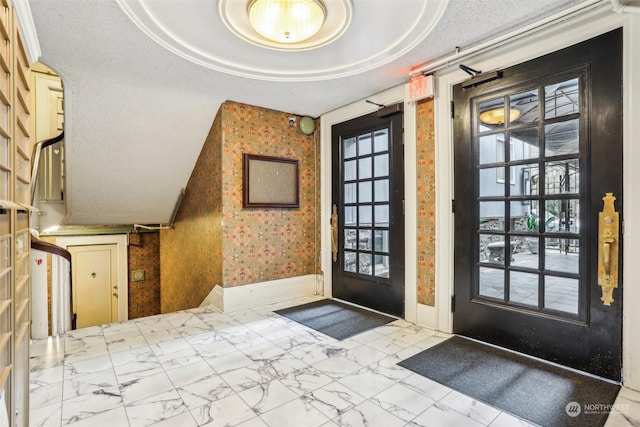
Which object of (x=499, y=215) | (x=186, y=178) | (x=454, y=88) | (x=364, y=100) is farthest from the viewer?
(x=186, y=178)

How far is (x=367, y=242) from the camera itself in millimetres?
3594

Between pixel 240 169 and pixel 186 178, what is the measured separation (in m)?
1.17

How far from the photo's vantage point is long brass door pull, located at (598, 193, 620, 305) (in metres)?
1.96

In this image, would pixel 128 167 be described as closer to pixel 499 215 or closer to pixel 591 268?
pixel 499 215

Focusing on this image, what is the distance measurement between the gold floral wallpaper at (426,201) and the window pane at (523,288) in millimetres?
632

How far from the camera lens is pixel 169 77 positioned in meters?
2.91

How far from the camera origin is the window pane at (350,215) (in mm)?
3744

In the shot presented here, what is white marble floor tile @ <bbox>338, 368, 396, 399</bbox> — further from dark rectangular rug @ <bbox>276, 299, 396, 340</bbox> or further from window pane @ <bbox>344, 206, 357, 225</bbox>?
window pane @ <bbox>344, 206, 357, 225</bbox>

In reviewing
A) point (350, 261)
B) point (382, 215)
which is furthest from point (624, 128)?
point (350, 261)

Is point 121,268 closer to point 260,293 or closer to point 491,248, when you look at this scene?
point 260,293

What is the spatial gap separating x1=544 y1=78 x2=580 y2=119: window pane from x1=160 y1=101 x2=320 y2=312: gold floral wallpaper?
2.56 m

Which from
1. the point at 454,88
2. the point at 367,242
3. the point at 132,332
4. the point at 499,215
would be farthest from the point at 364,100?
the point at 132,332

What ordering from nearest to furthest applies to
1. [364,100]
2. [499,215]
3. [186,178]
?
[499,215] → [364,100] → [186,178]

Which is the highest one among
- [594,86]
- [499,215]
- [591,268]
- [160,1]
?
[160,1]
